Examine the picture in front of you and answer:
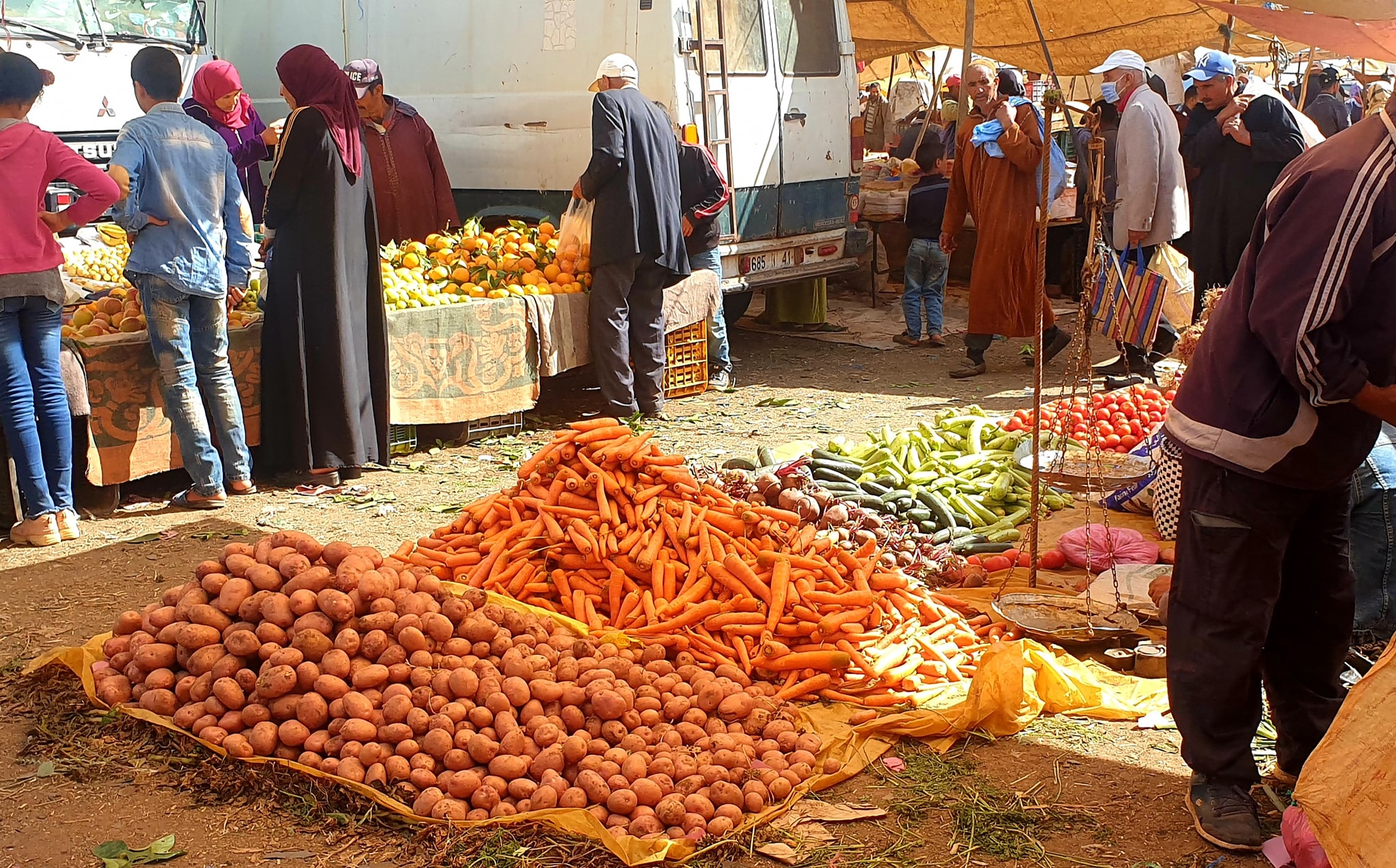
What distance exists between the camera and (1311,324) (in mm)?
2562

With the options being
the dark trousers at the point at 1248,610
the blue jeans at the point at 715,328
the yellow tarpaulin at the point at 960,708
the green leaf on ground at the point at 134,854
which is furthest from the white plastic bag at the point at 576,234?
the dark trousers at the point at 1248,610

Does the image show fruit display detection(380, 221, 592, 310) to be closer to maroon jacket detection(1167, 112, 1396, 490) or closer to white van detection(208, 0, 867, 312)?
white van detection(208, 0, 867, 312)

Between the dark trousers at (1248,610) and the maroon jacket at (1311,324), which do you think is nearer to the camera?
the maroon jacket at (1311,324)

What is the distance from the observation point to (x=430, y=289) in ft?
24.3

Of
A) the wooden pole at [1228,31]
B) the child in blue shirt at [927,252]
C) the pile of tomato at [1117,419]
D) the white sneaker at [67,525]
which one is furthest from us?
the wooden pole at [1228,31]

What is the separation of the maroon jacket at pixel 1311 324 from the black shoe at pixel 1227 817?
84 centimetres

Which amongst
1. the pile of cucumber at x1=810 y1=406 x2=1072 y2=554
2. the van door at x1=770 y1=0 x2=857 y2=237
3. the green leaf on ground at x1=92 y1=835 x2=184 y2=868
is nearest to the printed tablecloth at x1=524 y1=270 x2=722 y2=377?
the van door at x1=770 y1=0 x2=857 y2=237

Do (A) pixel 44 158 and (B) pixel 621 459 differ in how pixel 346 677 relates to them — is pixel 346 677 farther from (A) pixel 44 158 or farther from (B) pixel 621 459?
(A) pixel 44 158

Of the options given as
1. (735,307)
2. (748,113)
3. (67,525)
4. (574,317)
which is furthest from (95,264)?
(735,307)

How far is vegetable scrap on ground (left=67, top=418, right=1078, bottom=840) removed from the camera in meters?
3.35

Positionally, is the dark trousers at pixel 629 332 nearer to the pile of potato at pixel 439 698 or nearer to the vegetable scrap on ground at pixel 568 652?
the vegetable scrap on ground at pixel 568 652

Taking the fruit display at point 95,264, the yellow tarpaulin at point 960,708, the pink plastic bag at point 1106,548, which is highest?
the fruit display at point 95,264

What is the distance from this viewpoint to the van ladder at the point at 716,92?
850 cm

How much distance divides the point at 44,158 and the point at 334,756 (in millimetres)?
3380
